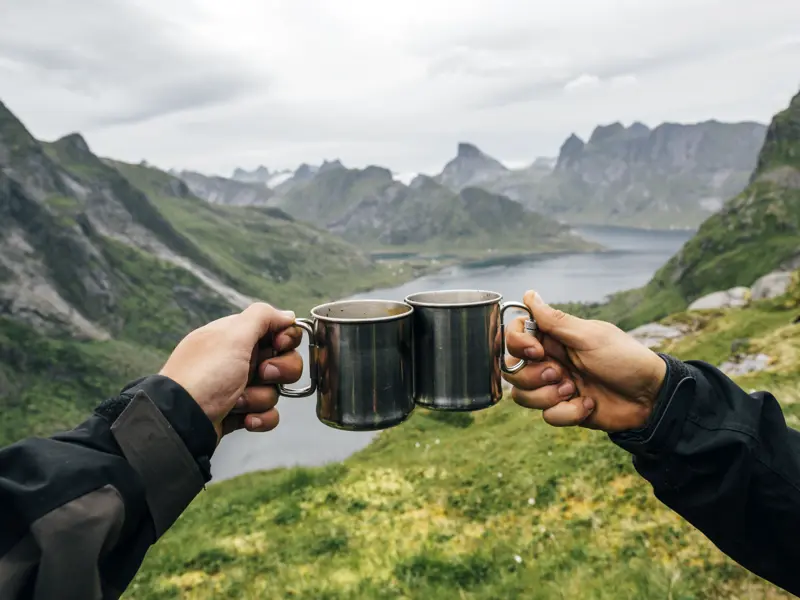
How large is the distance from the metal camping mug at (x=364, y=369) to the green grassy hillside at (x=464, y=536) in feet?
13.5

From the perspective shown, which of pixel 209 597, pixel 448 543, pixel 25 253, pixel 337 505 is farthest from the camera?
pixel 25 253

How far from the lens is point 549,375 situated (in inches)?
207

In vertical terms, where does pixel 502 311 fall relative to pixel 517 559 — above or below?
above

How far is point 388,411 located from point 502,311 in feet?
4.31

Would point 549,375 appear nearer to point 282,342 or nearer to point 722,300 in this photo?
point 282,342

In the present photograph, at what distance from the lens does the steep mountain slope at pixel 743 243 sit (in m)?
110

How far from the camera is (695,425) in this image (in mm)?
4137

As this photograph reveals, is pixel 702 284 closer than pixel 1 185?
Yes

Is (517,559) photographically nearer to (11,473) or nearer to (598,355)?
(598,355)

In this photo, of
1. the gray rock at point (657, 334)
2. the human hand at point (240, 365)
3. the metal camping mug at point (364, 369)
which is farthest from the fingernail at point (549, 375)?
the gray rock at point (657, 334)

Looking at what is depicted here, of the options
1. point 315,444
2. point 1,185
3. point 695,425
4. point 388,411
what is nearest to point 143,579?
point 388,411

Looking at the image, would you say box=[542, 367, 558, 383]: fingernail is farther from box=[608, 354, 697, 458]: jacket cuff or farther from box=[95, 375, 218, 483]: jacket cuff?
box=[95, 375, 218, 483]: jacket cuff

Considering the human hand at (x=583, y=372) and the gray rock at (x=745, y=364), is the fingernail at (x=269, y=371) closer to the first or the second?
the human hand at (x=583, y=372)

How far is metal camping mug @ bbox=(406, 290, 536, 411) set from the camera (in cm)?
468
